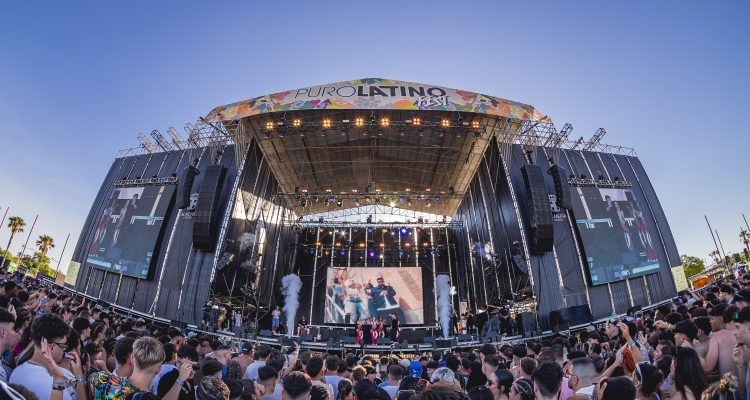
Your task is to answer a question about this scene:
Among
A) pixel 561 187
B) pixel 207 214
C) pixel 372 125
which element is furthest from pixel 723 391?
pixel 207 214

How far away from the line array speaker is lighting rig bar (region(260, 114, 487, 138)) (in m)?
3.88

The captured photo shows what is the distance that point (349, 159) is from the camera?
78.1 ft

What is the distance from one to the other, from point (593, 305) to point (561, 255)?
2542 millimetres

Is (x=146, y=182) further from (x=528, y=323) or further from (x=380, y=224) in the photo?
(x=528, y=323)

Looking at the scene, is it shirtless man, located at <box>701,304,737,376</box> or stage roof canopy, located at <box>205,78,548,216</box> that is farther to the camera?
stage roof canopy, located at <box>205,78,548,216</box>

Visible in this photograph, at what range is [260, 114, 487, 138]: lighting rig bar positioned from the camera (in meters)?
18.8

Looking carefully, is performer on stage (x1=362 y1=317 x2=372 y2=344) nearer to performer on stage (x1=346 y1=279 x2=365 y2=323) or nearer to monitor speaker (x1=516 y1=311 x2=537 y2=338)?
performer on stage (x1=346 y1=279 x2=365 y2=323)

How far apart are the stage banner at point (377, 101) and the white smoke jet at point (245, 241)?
5.83 metres

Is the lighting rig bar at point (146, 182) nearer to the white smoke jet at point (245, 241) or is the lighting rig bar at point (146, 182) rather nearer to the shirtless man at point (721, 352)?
the white smoke jet at point (245, 241)

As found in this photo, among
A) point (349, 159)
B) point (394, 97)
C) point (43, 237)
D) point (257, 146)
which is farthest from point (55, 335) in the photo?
point (43, 237)

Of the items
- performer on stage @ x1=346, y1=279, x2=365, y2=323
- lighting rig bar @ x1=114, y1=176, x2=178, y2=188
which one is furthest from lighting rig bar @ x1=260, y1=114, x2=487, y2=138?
performer on stage @ x1=346, y1=279, x2=365, y2=323

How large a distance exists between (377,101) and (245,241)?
9.66 meters

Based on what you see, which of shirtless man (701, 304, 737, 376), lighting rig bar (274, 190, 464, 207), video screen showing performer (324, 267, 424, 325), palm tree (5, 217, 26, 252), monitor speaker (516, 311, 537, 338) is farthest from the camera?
palm tree (5, 217, 26, 252)

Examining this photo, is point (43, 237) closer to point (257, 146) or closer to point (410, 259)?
point (257, 146)
